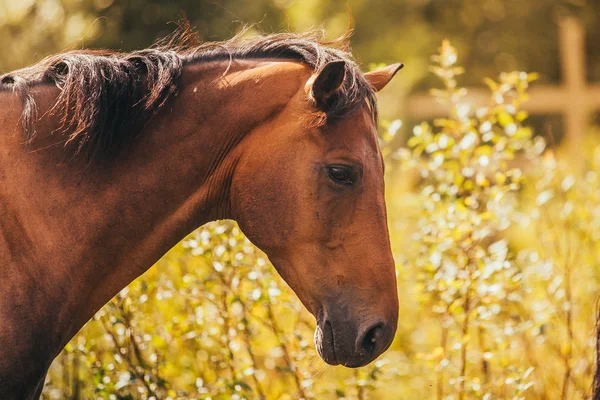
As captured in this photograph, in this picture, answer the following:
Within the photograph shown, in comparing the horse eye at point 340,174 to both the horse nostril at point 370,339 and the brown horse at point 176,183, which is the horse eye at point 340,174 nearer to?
the brown horse at point 176,183

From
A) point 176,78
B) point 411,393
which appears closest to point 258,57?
point 176,78

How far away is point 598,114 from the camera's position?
15.3 metres

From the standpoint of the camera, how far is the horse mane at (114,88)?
7.96 ft

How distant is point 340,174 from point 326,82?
309 mm

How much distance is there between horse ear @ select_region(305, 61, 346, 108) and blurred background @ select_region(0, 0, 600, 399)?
581 mm

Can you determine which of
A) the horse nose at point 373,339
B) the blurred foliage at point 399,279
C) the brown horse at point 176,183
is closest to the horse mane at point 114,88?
the brown horse at point 176,183

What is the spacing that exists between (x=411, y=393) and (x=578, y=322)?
1.45 metres

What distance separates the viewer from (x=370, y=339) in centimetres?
244

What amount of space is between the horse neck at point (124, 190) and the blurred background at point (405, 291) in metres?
0.62

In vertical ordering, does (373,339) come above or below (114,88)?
below

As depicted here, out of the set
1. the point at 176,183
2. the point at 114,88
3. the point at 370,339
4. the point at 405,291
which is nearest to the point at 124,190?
the point at 176,183

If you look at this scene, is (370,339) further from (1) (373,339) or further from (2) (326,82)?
(2) (326,82)

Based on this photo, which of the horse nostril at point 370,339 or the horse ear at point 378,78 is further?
the horse ear at point 378,78

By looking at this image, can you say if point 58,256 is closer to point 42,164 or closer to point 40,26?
point 42,164
